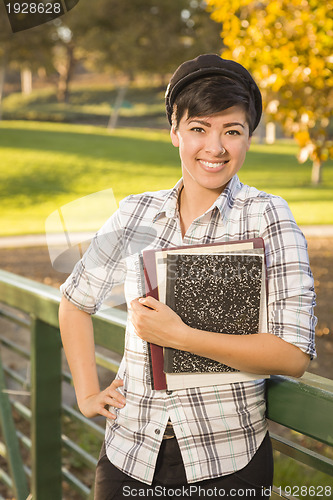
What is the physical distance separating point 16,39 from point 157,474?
28923 millimetres

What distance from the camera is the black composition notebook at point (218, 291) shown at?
4.16 feet

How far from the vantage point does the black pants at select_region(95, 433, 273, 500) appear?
1.37 metres

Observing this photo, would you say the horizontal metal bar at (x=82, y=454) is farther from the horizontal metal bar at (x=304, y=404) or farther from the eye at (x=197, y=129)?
the eye at (x=197, y=129)

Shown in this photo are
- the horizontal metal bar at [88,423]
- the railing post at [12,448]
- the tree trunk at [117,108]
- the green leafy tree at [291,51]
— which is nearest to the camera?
the horizontal metal bar at [88,423]

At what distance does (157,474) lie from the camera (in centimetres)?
140

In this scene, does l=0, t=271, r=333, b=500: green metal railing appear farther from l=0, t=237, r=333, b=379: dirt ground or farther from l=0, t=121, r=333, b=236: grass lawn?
l=0, t=121, r=333, b=236: grass lawn

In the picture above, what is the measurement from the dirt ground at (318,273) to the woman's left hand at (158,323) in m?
3.86

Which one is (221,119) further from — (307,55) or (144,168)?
(144,168)

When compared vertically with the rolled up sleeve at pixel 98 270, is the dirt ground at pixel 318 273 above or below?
below

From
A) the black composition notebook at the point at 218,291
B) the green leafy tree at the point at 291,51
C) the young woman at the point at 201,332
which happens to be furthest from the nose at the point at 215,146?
the green leafy tree at the point at 291,51

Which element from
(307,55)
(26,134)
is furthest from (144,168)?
(307,55)

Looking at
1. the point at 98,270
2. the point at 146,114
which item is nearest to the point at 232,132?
the point at 98,270

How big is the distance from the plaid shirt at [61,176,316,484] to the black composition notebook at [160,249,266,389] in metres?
0.04

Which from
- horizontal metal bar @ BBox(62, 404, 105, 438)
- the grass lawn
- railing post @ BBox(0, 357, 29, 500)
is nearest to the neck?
horizontal metal bar @ BBox(62, 404, 105, 438)
